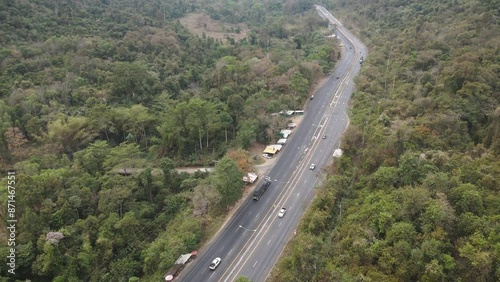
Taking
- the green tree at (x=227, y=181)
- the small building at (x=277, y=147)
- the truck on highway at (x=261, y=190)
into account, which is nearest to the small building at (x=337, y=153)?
the small building at (x=277, y=147)

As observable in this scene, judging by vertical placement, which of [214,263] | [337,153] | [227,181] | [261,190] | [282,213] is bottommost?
[214,263]

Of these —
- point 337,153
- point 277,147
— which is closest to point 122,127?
point 277,147

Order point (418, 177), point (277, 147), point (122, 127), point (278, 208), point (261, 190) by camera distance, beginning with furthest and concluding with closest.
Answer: point (122, 127)
point (277, 147)
point (261, 190)
point (278, 208)
point (418, 177)

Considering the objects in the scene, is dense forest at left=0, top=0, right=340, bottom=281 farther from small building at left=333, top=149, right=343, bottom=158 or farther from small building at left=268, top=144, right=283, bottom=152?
small building at left=333, top=149, right=343, bottom=158

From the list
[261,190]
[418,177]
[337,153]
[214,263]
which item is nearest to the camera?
[418,177]

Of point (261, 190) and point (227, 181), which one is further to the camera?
point (261, 190)

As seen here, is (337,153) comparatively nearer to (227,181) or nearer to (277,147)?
(277,147)

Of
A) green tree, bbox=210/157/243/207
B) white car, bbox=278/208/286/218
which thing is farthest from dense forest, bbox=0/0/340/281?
white car, bbox=278/208/286/218
